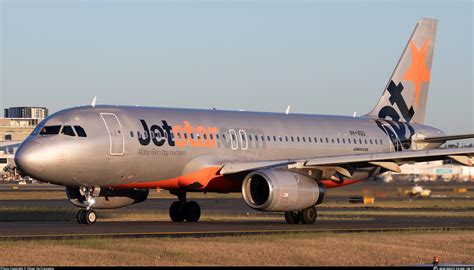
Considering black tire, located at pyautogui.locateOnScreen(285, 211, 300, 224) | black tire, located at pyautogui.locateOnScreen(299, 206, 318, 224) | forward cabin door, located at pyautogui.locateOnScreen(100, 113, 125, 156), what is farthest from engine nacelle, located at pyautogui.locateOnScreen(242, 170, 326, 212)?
forward cabin door, located at pyautogui.locateOnScreen(100, 113, 125, 156)

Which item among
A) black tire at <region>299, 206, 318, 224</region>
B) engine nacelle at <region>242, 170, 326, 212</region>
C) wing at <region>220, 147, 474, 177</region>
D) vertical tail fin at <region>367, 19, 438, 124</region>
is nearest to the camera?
engine nacelle at <region>242, 170, 326, 212</region>

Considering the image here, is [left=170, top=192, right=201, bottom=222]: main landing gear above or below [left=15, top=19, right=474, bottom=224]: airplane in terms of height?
below

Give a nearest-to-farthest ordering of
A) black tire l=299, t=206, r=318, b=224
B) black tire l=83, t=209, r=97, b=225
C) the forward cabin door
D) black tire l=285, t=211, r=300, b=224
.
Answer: black tire l=83, t=209, r=97, b=225 → the forward cabin door → black tire l=299, t=206, r=318, b=224 → black tire l=285, t=211, r=300, b=224

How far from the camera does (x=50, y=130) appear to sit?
3719 centimetres

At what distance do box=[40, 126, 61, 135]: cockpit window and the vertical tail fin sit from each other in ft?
69.3

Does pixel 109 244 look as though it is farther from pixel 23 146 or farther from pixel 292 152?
pixel 292 152

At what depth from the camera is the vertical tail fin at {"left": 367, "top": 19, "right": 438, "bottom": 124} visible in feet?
176

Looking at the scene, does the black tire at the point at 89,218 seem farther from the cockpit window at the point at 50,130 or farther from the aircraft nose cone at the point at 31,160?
the cockpit window at the point at 50,130

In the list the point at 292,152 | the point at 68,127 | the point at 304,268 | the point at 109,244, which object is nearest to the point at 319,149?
the point at 292,152

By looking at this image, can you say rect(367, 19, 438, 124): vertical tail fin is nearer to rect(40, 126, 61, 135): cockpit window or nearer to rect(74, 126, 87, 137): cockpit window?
rect(74, 126, 87, 137): cockpit window

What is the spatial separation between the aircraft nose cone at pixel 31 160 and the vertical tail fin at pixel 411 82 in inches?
887

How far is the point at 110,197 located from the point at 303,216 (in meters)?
7.79

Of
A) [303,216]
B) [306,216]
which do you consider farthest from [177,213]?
[306,216]

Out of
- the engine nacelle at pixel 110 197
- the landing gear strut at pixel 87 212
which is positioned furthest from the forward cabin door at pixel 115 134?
the engine nacelle at pixel 110 197
